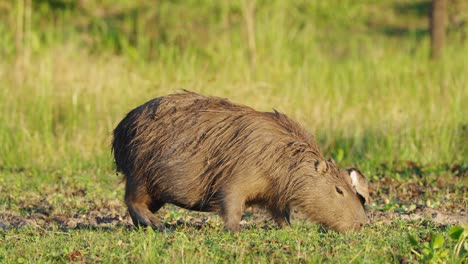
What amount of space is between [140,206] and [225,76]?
16.6ft

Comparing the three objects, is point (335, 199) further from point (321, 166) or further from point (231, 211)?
point (231, 211)

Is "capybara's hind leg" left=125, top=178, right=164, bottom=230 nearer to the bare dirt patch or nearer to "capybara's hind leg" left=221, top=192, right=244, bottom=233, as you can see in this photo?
the bare dirt patch

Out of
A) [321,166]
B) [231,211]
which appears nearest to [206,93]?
[321,166]

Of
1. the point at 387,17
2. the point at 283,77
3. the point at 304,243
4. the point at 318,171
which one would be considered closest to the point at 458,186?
the point at 318,171

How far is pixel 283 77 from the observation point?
11.2 m

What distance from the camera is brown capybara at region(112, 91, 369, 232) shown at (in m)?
5.66

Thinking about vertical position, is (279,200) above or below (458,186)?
above

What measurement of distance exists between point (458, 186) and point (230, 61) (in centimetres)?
454

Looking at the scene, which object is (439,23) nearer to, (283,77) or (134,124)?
(283,77)

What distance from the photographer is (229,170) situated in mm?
5656

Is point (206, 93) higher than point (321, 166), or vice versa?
point (321, 166)

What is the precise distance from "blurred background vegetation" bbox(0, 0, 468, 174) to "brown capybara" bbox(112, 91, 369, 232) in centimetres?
290

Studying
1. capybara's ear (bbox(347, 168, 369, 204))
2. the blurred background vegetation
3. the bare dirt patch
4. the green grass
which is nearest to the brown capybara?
capybara's ear (bbox(347, 168, 369, 204))

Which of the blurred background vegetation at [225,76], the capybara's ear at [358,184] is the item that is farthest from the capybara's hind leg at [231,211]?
the blurred background vegetation at [225,76]
